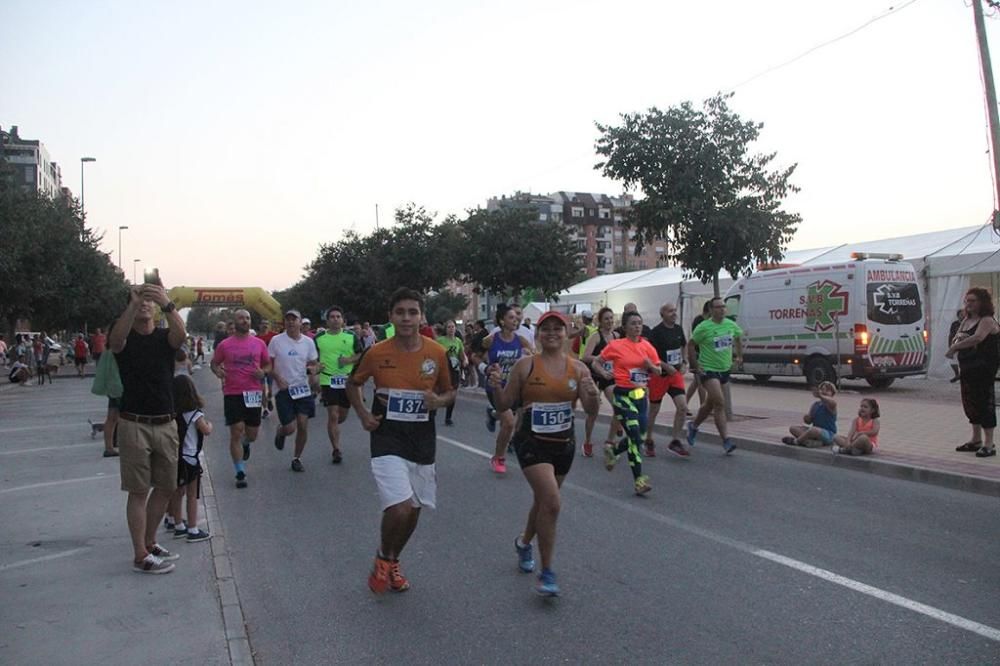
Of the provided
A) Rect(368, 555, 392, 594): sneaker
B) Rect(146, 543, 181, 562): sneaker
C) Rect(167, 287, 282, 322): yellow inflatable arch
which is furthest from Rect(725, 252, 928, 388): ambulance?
Rect(167, 287, 282, 322): yellow inflatable arch

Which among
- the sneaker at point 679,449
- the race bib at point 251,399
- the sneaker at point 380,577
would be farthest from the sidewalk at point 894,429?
the sneaker at point 380,577

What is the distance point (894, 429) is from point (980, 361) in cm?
274

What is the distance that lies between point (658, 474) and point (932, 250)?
14303 millimetres

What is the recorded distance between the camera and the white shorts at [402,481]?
16.3ft

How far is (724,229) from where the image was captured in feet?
46.9

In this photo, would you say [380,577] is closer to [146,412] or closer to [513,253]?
[146,412]

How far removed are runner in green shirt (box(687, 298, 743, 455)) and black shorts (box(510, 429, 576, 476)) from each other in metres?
5.52

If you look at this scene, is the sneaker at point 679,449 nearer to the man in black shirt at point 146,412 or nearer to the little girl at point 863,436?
the little girl at point 863,436

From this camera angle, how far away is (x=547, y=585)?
5.01m

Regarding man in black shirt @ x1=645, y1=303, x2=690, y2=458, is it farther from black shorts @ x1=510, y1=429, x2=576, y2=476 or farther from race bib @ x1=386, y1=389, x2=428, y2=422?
race bib @ x1=386, y1=389, x2=428, y2=422

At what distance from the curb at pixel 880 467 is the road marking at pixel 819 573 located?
3.34 meters

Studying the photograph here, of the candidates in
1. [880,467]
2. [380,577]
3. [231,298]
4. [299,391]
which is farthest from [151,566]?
[231,298]

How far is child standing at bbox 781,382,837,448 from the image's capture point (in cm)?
1051

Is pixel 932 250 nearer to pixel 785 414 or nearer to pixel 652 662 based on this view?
pixel 785 414
